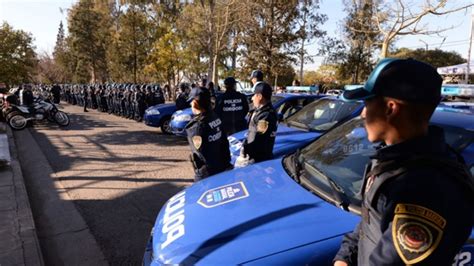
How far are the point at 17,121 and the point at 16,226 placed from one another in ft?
30.2

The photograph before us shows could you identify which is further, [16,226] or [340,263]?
[16,226]

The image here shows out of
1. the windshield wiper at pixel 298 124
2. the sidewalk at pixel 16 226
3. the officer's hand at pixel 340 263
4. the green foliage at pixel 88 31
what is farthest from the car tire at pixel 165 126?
the green foliage at pixel 88 31

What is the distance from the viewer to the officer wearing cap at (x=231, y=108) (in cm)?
Result: 639

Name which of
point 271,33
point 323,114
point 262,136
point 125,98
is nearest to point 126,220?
point 262,136

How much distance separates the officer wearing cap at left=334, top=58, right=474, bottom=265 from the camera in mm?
1134

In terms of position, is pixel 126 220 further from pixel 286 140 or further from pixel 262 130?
pixel 286 140

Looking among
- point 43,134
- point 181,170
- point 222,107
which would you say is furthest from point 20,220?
point 43,134

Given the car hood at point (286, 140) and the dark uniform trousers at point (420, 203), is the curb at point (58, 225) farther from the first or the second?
the dark uniform trousers at point (420, 203)

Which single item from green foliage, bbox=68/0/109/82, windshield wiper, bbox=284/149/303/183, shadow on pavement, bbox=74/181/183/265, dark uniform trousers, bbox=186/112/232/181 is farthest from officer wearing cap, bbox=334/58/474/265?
green foliage, bbox=68/0/109/82

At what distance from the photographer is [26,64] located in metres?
17.2

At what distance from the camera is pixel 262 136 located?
12.6 ft

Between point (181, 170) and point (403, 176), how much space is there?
227 inches

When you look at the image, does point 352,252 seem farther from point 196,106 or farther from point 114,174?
point 114,174

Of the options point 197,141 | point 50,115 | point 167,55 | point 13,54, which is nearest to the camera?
point 197,141
